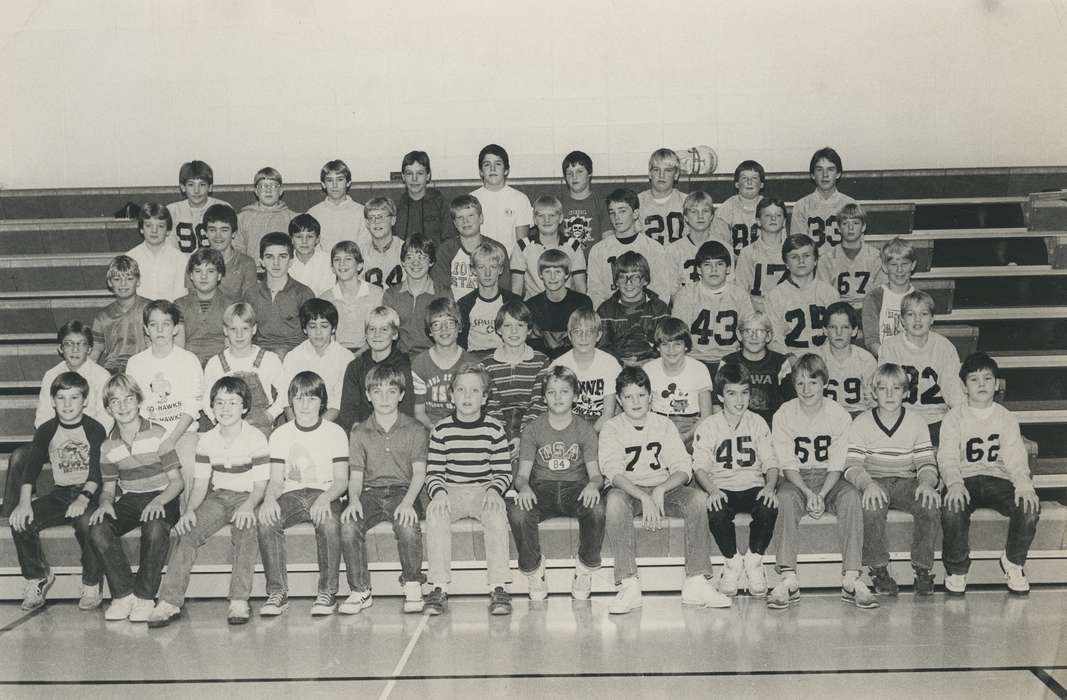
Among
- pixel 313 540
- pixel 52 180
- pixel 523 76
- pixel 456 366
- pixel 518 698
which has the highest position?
pixel 523 76

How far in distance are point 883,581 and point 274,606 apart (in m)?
2.43

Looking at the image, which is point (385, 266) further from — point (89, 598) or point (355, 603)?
point (89, 598)

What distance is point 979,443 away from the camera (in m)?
4.50

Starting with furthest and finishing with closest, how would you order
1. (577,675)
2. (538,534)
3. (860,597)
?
(538,534)
(860,597)
(577,675)

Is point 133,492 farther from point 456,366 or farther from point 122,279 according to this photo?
point 456,366

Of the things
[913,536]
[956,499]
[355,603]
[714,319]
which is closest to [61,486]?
[355,603]

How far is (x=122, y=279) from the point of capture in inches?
199

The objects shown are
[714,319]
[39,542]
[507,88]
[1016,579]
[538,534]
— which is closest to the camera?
[1016,579]

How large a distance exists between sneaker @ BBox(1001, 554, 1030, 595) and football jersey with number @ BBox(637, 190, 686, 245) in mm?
2347

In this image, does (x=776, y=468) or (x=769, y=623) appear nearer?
(x=769, y=623)

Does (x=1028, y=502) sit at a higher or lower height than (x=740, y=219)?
lower

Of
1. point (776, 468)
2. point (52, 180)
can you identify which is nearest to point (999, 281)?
point (776, 468)


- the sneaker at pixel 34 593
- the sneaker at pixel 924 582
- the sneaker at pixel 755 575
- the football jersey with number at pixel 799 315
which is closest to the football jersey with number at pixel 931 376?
the football jersey with number at pixel 799 315

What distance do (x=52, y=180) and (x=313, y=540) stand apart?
3.84 meters
